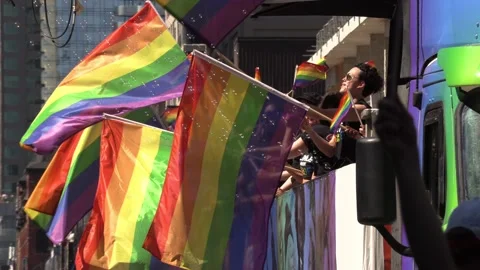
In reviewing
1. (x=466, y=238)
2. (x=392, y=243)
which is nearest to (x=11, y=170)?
(x=392, y=243)

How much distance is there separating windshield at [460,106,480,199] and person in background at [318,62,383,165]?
410 centimetres

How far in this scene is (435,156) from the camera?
219 inches

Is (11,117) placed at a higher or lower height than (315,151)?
higher

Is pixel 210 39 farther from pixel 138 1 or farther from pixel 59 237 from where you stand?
pixel 138 1

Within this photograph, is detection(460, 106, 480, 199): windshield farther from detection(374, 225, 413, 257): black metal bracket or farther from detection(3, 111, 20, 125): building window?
detection(3, 111, 20, 125): building window

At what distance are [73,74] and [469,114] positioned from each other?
9703 millimetres

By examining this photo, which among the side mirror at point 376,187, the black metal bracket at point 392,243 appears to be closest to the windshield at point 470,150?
the black metal bracket at point 392,243

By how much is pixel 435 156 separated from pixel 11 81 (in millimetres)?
186677

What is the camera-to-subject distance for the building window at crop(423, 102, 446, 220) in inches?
214

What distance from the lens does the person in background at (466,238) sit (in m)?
3.63

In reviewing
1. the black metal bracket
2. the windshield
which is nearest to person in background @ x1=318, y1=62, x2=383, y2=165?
the windshield

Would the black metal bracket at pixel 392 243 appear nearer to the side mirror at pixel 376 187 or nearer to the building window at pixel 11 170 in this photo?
the side mirror at pixel 376 187

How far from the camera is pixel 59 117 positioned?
1416 centimetres

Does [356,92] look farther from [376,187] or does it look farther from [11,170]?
[11,170]
